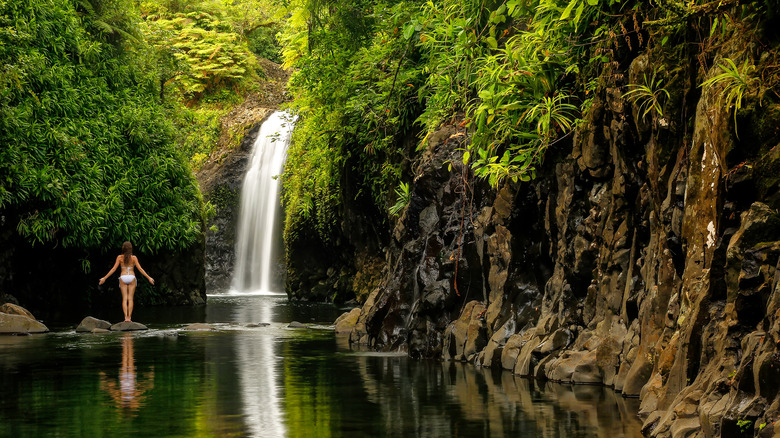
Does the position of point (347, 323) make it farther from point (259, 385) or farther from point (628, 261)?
point (628, 261)

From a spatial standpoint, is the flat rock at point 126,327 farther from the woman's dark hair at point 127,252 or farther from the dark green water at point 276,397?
the dark green water at point 276,397

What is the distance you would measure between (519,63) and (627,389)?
3.73 metres

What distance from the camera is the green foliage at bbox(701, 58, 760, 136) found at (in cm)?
593

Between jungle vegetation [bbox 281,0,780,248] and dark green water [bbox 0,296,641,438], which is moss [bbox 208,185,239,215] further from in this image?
dark green water [bbox 0,296,641,438]

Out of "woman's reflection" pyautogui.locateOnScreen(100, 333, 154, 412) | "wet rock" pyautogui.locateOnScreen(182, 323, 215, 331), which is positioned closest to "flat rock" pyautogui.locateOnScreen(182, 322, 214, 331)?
"wet rock" pyautogui.locateOnScreen(182, 323, 215, 331)

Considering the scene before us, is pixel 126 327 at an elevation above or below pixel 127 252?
below

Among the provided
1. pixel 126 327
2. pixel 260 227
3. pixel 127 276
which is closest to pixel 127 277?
pixel 127 276

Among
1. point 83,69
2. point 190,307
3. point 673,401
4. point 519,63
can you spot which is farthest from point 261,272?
point 673,401

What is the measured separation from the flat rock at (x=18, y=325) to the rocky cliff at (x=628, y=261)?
6323 mm

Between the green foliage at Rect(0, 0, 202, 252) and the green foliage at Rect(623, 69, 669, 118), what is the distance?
53.4 ft

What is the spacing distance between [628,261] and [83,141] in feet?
58.8

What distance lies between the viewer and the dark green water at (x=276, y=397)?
6.50 metres

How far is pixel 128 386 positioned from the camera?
884 cm

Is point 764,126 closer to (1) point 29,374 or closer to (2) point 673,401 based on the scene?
(2) point 673,401
